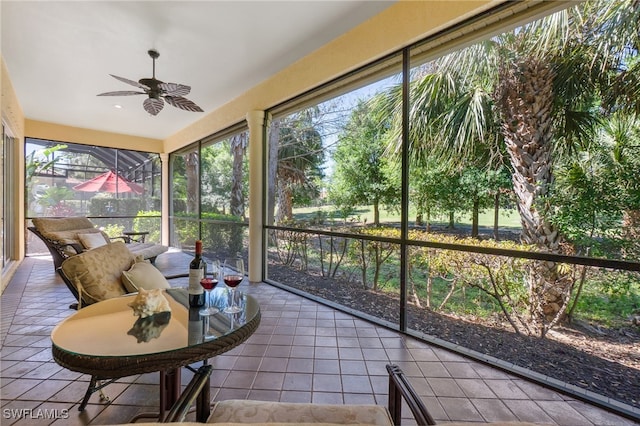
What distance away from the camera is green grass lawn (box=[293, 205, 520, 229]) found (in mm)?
2271

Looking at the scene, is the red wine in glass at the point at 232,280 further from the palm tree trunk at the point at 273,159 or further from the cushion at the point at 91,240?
the cushion at the point at 91,240

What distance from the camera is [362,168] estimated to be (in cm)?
338

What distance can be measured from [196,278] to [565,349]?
2.62 metres

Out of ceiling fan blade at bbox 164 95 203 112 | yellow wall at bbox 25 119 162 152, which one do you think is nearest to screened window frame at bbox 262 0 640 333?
ceiling fan blade at bbox 164 95 203 112

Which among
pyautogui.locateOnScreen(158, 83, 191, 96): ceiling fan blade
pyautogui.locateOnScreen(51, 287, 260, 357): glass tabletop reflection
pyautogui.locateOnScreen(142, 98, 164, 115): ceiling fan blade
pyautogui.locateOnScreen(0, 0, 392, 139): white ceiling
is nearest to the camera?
pyautogui.locateOnScreen(51, 287, 260, 357): glass tabletop reflection

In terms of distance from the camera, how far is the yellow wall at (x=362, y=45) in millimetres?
2203

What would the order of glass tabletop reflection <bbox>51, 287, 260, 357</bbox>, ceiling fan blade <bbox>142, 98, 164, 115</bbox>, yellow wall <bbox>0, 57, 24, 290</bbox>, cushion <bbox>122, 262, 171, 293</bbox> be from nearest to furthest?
glass tabletop reflection <bbox>51, 287, 260, 357</bbox> → cushion <bbox>122, 262, 171, 293</bbox> → ceiling fan blade <bbox>142, 98, 164, 115</bbox> → yellow wall <bbox>0, 57, 24, 290</bbox>

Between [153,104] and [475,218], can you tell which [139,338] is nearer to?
[475,218]

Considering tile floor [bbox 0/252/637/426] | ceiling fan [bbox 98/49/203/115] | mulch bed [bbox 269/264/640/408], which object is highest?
ceiling fan [bbox 98/49/203/115]

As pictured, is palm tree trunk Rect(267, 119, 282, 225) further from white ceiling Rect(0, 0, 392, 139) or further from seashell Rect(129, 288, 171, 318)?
seashell Rect(129, 288, 171, 318)

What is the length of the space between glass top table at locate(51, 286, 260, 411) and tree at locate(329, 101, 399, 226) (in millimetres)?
1973

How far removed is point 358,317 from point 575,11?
2980mm

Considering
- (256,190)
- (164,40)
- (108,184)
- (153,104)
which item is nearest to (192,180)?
(108,184)

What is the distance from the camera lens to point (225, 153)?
601 centimetres
